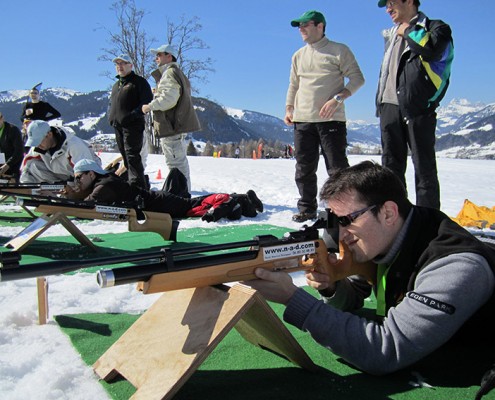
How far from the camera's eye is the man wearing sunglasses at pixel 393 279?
5.55 ft

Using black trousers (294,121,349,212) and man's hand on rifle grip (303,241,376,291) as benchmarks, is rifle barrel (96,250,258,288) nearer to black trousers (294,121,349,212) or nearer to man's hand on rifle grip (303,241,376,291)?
man's hand on rifle grip (303,241,376,291)

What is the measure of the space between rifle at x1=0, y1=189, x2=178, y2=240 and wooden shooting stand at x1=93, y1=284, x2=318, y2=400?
264 centimetres

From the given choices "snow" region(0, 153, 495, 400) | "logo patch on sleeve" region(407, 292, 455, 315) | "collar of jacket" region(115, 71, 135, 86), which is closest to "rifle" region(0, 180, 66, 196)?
"snow" region(0, 153, 495, 400)

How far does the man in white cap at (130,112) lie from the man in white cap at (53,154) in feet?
1.96

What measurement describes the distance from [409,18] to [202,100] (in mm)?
28836

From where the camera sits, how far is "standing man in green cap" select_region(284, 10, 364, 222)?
559 cm

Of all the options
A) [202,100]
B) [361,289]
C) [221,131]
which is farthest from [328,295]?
[221,131]

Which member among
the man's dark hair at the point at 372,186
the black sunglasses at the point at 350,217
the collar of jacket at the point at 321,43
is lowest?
the black sunglasses at the point at 350,217

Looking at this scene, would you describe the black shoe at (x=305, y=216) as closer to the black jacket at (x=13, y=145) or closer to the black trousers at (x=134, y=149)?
the black trousers at (x=134, y=149)

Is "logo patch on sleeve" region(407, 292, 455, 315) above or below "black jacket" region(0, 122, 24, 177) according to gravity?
below

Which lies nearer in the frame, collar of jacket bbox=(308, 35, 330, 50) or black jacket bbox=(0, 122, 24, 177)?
collar of jacket bbox=(308, 35, 330, 50)

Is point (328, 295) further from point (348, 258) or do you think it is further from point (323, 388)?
point (323, 388)

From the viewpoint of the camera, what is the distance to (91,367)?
6.78ft

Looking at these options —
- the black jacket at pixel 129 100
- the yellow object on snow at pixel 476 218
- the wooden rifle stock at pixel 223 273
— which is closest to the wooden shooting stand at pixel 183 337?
the wooden rifle stock at pixel 223 273
